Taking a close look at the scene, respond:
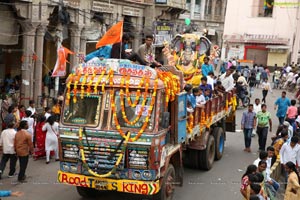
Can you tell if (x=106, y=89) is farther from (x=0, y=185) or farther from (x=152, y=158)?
(x=0, y=185)

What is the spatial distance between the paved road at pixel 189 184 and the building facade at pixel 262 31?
97.3 ft

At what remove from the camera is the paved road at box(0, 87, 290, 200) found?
31.7 feet

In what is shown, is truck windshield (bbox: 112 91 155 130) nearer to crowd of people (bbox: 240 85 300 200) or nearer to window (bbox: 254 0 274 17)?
crowd of people (bbox: 240 85 300 200)

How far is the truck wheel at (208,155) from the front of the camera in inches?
456

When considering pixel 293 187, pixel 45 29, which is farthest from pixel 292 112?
pixel 45 29

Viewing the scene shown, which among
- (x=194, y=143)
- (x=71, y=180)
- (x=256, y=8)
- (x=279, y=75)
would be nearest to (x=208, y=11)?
(x=256, y=8)

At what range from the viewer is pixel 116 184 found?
26.4 ft

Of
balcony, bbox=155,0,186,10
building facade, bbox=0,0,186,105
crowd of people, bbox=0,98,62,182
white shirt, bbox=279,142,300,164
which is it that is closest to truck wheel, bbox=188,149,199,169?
white shirt, bbox=279,142,300,164

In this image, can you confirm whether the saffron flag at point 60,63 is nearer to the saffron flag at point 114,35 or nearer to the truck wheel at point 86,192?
the saffron flag at point 114,35

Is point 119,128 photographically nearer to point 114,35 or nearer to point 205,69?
point 114,35

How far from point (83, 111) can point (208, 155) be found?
4564 millimetres

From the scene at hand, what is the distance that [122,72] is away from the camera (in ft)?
27.5

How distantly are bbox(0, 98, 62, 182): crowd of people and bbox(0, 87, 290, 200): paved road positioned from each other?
340mm

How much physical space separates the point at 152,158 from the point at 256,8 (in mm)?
36569
